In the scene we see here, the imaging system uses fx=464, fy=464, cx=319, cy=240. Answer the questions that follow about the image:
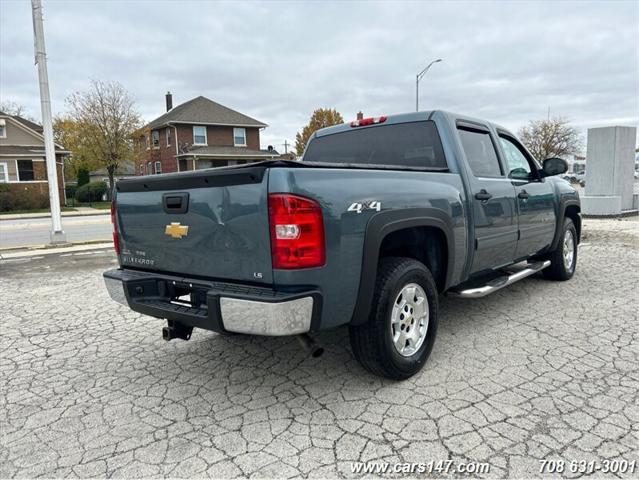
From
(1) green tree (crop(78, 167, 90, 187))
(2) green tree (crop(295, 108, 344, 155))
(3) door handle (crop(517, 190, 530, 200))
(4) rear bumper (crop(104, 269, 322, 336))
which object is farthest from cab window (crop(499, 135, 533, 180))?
(2) green tree (crop(295, 108, 344, 155))

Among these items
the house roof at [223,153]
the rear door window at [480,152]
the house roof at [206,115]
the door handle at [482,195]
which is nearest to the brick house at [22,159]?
the house roof at [223,153]

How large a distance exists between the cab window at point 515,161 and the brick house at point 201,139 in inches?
1215

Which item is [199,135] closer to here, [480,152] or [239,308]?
[480,152]

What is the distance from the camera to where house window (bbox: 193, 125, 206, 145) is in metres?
37.2

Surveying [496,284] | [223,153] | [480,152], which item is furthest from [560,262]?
[223,153]

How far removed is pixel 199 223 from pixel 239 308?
65cm

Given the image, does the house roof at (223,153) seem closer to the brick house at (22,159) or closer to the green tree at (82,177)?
the brick house at (22,159)

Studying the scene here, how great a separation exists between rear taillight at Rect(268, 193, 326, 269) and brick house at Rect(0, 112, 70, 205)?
107 ft

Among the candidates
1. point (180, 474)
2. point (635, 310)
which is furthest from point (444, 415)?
point (635, 310)

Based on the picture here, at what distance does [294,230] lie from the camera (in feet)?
8.34

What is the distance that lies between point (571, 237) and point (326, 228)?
506 cm

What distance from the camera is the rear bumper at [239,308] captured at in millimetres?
2518

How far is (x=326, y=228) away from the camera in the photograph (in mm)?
2621

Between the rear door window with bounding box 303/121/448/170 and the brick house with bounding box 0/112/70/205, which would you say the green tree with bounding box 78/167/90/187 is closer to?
the brick house with bounding box 0/112/70/205
